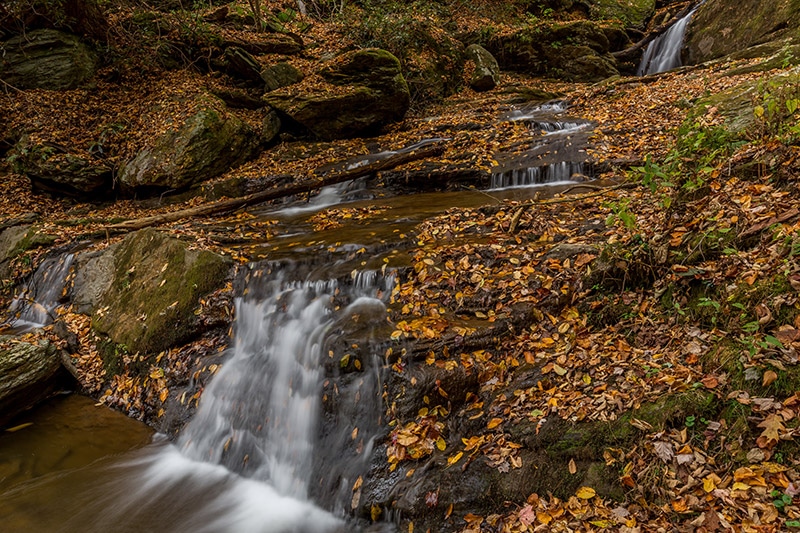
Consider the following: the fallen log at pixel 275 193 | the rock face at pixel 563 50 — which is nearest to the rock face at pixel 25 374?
the fallen log at pixel 275 193

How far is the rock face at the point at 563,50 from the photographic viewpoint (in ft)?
57.1

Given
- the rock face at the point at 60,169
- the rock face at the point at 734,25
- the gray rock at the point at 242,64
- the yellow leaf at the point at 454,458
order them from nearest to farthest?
the yellow leaf at the point at 454,458 → the rock face at the point at 60,169 → the rock face at the point at 734,25 → the gray rock at the point at 242,64

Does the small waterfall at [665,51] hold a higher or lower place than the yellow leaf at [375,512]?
higher

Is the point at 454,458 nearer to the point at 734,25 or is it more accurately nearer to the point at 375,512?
the point at 375,512

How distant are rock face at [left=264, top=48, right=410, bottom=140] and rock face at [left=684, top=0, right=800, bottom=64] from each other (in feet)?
34.0

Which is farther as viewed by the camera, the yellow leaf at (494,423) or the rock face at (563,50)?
the rock face at (563,50)

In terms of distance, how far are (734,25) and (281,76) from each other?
14603mm

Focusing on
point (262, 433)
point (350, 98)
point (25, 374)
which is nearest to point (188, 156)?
point (350, 98)

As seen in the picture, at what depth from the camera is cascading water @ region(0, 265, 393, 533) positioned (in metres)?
3.94

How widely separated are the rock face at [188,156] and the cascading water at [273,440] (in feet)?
24.1

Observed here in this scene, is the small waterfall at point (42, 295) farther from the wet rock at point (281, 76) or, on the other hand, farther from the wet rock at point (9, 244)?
the wet rock at point (281, 76)

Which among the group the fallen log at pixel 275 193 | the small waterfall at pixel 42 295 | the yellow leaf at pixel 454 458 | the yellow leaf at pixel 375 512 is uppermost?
the fallen log at pixel 275 193

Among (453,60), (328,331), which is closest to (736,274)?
(328,331)

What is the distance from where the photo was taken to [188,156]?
36.7ft
